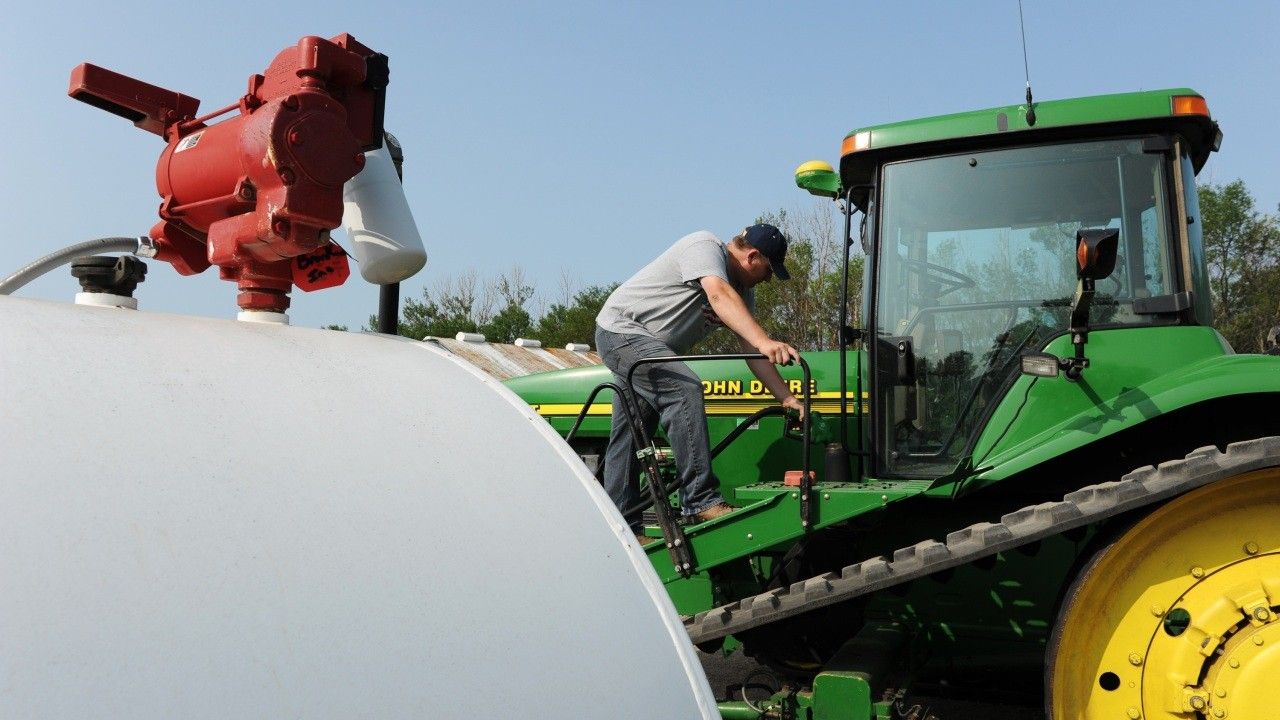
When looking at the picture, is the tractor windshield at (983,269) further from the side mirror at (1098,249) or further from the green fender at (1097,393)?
the side mirror at (1098,249)

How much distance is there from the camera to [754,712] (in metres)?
3.36

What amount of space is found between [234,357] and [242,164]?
0.68m

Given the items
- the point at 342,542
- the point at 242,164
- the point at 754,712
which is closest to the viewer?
the point at 342,542

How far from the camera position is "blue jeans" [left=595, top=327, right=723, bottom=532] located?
3.93 meters

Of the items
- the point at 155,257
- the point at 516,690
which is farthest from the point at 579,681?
the point at 155,257

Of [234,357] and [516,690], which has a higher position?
[234,357]

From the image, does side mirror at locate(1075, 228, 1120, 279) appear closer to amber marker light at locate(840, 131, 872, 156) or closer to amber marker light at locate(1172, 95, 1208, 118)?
amber marker light at locate(1172, 95, 1208, 118)

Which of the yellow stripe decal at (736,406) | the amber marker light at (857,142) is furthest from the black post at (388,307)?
the amber marker light at (857,142)

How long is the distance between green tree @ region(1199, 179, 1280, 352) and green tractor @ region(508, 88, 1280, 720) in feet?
96.1

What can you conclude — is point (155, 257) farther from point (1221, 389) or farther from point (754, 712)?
point (1221, 389)

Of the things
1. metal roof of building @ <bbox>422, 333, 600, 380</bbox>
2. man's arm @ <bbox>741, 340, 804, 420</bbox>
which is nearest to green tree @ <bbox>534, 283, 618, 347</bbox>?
metal roof of building @ <bbox>422, 333, 600, 380</bbox>

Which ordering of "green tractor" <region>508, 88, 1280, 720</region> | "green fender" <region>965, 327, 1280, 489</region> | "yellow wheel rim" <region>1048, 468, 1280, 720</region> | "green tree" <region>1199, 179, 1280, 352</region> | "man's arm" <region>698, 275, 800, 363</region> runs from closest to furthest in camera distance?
"yellow wheel rim" <region>1048, 468, 1280, 720</region>, "green tractor" <region>508, 88, 1280, 720</region>, "green fender" <region>965, 327, 1280, 489</region>, "man's arm" <region>698, 275, 800, 363</region>, "green tree" <region>1199, 179, 1280, 352</region>

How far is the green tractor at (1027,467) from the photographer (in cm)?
288

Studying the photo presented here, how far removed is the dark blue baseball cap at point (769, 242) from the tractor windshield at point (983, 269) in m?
0.49
